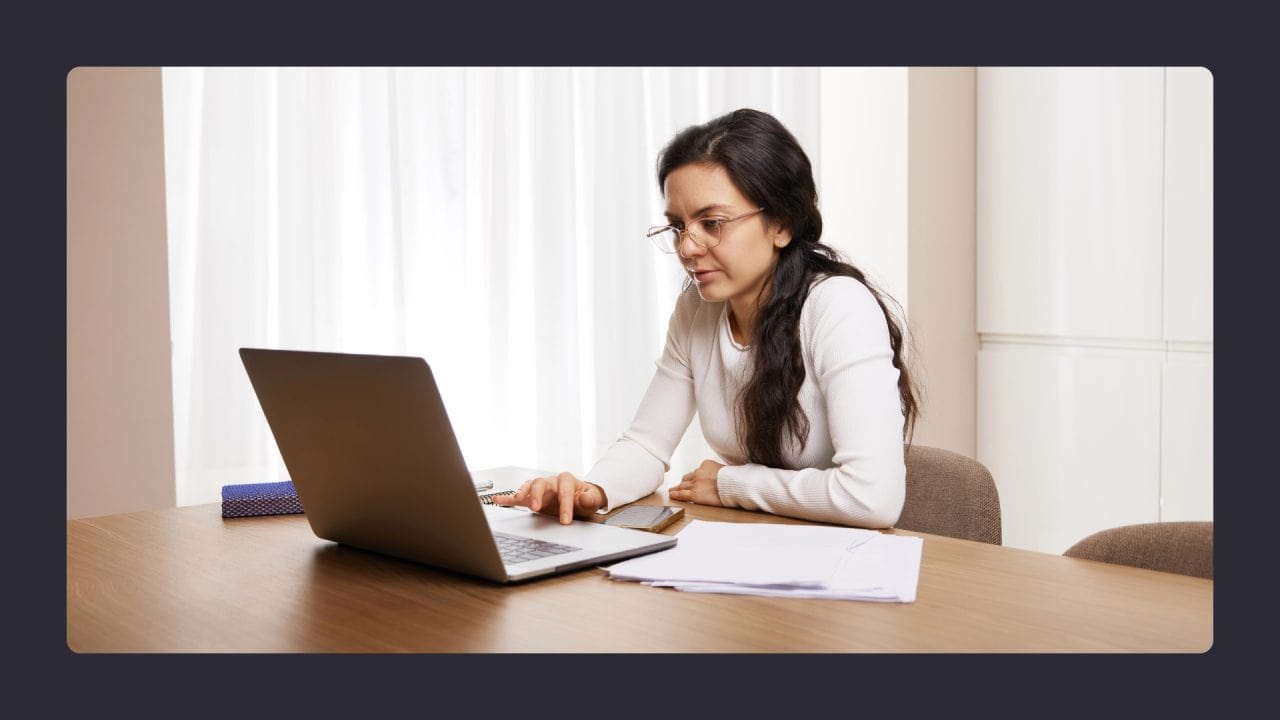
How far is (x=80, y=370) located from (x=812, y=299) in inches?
70.9

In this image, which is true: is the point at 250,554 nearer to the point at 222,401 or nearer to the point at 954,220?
the point at 222,401

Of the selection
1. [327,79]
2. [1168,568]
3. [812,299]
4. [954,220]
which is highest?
[327,79]

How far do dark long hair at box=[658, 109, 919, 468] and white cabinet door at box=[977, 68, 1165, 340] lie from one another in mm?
2064

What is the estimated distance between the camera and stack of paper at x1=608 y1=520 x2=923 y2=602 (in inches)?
47.3

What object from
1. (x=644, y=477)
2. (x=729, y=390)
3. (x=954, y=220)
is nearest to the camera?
(x=644, y=477)

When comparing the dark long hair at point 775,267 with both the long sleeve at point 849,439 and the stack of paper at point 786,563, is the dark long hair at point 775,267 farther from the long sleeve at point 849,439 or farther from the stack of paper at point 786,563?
the stack of paper at point 786,563

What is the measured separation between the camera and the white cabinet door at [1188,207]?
137 inches

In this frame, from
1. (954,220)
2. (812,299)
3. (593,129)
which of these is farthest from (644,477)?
(954,220)

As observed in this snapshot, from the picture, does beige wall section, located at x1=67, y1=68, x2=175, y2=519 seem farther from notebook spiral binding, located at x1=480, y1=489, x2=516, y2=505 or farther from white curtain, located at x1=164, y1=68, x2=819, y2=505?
notebook spiral binding, located at x1=480, y1=489, x2=516, y2=505

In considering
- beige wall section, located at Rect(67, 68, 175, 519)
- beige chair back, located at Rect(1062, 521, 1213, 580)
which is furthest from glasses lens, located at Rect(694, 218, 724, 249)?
beige wall section, located at Rect(67, 68, 175, 519)

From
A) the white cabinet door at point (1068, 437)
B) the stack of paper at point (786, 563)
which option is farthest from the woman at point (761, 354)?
the white cabinet door at point (1068, 437)

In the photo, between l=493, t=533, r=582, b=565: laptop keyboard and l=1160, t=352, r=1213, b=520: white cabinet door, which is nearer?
l=493, t=533, r=582, b=565: laptop keyboard

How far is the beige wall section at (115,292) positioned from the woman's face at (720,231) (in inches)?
58.8

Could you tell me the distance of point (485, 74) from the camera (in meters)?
3.45
